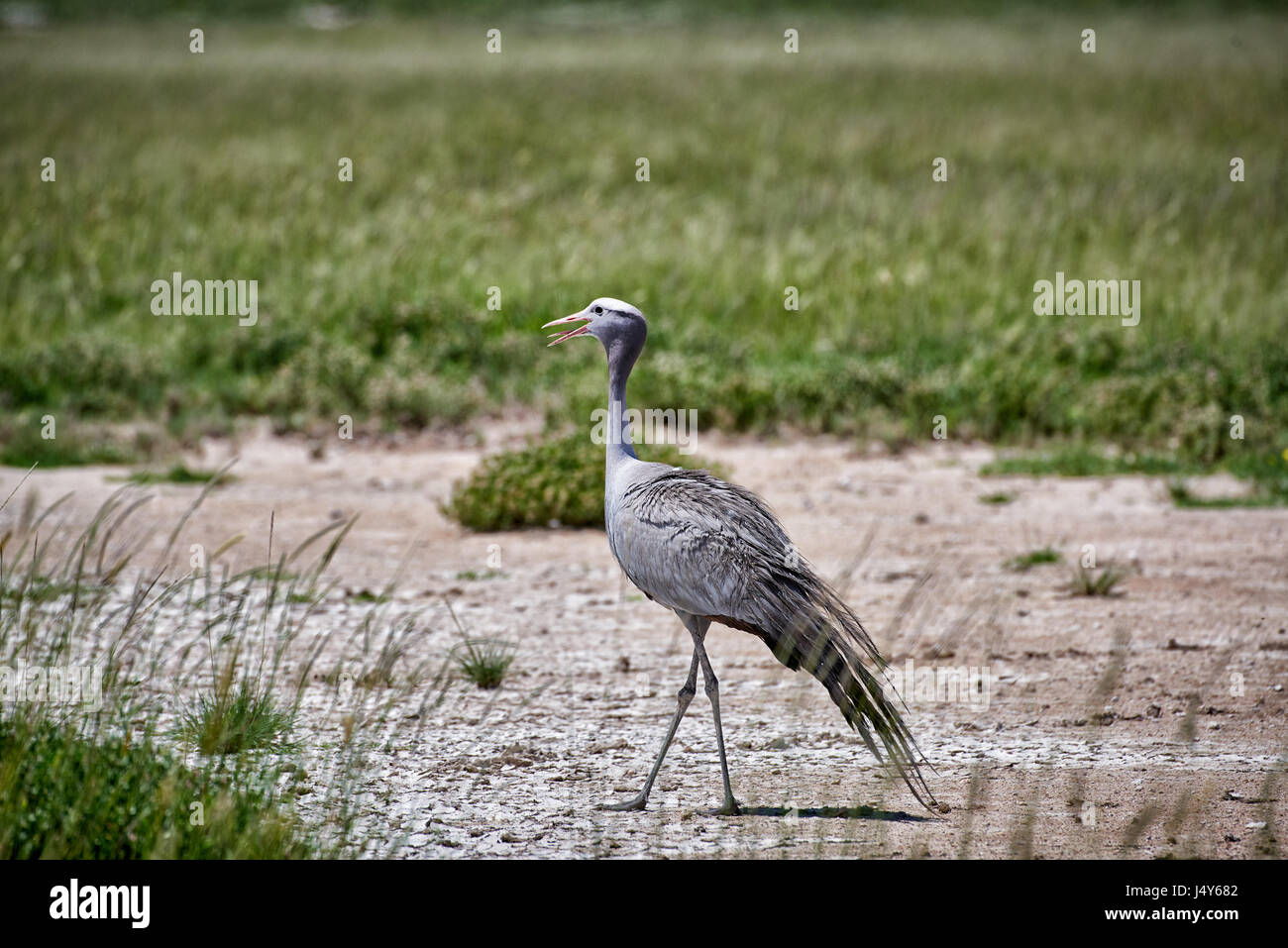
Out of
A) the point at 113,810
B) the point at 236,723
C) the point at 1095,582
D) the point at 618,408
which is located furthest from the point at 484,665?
the point at 1095,582

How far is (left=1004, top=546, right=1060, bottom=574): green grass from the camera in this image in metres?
9.45

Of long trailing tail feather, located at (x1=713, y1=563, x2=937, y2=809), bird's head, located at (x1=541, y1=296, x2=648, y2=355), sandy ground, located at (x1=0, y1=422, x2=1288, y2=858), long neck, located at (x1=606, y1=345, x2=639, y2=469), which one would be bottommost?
sandy ground, located at (x1=0, y1=422, x2=1288, y2=858)

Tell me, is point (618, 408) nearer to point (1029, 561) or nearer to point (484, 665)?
point (484, 665)

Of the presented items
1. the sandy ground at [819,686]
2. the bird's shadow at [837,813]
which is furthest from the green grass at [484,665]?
the bird's shadow at [837,813]

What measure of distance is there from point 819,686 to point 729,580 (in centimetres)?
241

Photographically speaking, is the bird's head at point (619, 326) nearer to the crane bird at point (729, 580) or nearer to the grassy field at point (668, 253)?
the crane bird at point (729, 580)

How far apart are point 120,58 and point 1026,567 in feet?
139

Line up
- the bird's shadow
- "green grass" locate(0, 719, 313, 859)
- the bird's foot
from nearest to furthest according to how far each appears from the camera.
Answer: "green grass" locate(0, 719, 313, 859), the bird's shadow, the bird's foot

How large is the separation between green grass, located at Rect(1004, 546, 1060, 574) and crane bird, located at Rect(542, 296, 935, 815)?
12.2 ft

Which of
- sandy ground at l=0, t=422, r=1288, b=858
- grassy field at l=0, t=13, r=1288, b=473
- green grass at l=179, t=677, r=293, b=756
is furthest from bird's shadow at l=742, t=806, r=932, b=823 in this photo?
grassy field at l=0, t=13, r=1288, b=473

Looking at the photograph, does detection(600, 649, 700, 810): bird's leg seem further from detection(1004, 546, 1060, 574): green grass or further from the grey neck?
detection(1004, 546, 1060, 574): green grass

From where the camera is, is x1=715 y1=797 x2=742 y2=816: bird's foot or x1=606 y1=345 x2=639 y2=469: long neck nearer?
x1=715 y1=797 x2=742 y2=816: bird's foot

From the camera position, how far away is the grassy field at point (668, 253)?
44.5 feet
